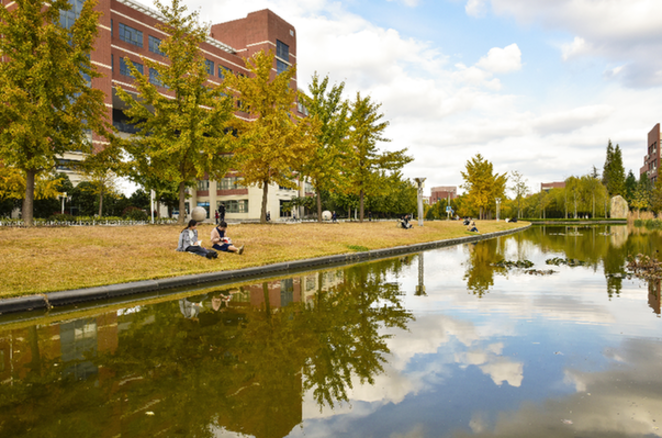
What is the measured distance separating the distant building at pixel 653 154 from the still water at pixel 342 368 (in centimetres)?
11458

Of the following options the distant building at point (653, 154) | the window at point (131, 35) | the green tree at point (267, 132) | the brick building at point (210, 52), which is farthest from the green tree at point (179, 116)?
the distant building at point (653, 154)

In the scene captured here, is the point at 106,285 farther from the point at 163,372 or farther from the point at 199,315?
the point at 163,372

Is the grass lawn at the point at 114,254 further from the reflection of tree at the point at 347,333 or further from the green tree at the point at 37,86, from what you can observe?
the reflection of tree at the point at 347,333

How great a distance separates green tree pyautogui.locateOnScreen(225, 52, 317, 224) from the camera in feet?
78.0

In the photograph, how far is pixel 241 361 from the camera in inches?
180

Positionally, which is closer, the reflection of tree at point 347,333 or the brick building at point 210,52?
the reflection of tree at point 347,333

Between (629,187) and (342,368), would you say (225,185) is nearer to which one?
(342,368)

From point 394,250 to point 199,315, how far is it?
42.2 feet

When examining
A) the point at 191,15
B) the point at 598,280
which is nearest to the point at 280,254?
the point at 598,280

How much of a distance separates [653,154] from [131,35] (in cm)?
11958

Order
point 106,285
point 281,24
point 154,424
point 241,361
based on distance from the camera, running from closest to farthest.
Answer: point 154,424, point 241,361, point 106,285, point 281,24

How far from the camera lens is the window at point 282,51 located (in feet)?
206

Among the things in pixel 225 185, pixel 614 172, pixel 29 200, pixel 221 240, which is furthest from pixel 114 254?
pixel 614 172

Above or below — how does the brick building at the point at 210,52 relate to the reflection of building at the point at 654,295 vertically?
above
